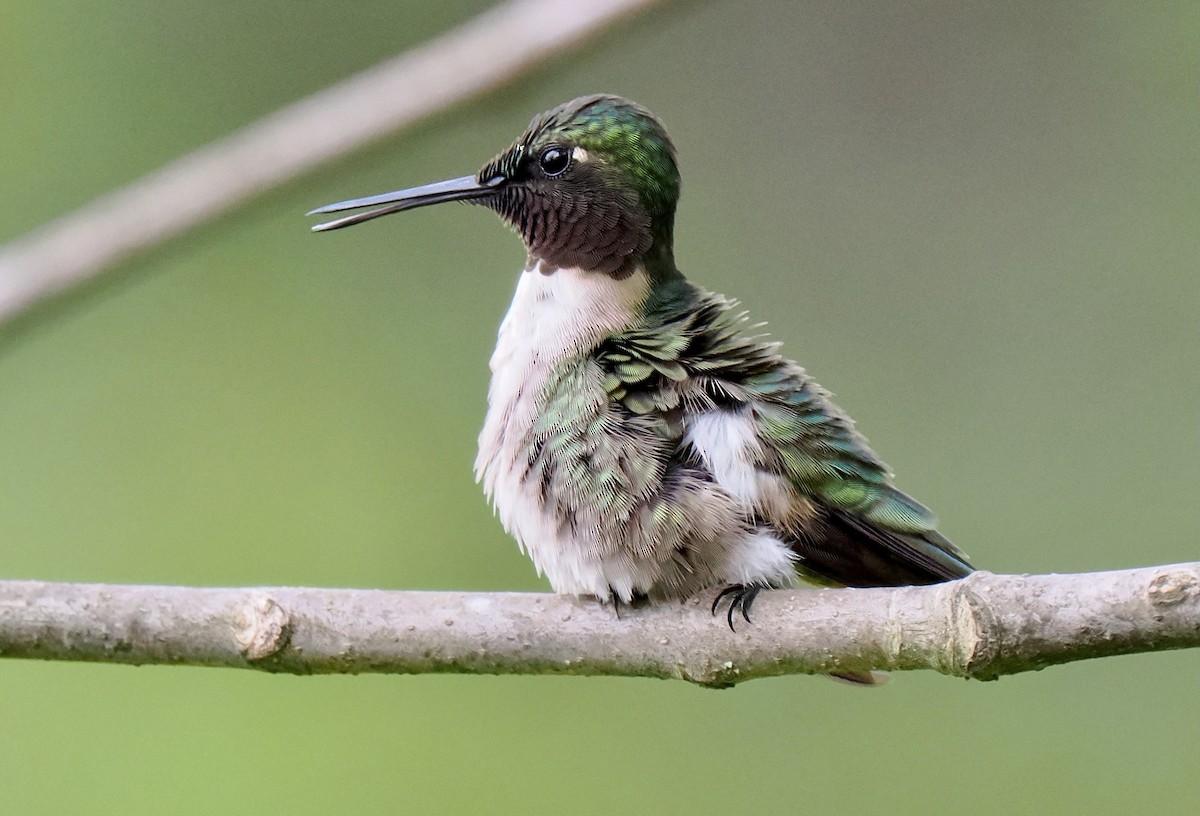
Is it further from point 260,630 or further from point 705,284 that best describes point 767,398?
point 705,284

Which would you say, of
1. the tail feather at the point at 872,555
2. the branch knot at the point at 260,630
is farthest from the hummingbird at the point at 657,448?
the branch knot at the point at 260,630

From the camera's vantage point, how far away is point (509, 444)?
214 cm

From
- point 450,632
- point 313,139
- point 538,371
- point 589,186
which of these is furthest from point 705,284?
point 450,632

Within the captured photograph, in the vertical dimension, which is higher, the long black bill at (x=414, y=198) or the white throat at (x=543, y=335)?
the long black bill at (x=414, y=198)

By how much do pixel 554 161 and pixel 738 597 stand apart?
2.97 feet

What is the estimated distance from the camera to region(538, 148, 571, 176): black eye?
231cm

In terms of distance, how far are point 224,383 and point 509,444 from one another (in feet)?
8.63

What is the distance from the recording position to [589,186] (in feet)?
7.56

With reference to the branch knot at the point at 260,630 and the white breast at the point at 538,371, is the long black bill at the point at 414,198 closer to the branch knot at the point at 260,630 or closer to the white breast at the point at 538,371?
the white breast at the point at 538,371

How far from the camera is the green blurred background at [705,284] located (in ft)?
12.7

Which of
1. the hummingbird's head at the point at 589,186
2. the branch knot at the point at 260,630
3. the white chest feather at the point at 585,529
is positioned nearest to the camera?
the branch knot at the point at 260,630

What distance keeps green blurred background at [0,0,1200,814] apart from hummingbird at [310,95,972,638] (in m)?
1.92

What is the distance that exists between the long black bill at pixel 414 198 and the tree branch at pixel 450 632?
61 centimetres

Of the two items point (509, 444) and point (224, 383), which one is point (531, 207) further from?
point (224, 383)
